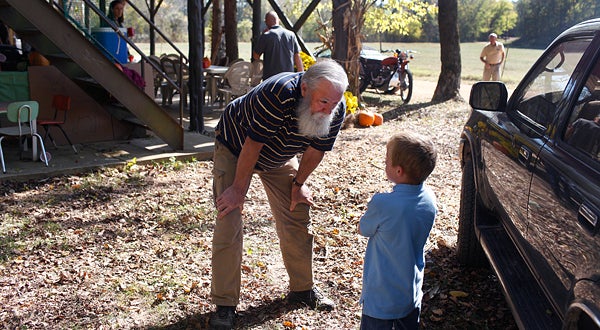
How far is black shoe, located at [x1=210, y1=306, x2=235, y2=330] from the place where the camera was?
3.60 m

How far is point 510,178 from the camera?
3.21 meters

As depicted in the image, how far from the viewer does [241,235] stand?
355 cm

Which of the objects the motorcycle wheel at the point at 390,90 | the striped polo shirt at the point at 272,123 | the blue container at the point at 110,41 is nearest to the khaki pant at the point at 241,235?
the striped polo shirt at the point at 272,123

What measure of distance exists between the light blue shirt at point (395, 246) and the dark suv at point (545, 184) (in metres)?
0.55

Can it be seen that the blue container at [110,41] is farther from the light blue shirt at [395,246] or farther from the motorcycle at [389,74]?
the motorcycle at [389,74]

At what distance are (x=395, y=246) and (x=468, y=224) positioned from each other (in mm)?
1899

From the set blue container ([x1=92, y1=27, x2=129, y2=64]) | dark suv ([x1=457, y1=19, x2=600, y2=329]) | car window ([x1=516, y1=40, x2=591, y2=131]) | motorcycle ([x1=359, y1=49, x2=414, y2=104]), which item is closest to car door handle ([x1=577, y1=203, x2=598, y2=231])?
dark suv ([x1=457, y1=19, x2=600, y2=329])

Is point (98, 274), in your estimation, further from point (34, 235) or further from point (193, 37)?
point (193, 37)

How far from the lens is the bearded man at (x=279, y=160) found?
3.12 meters

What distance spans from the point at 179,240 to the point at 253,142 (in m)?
2.24

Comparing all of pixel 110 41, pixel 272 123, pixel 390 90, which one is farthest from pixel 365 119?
pixel 272 123

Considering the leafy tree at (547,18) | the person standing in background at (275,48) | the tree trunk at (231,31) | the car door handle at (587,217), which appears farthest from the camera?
the leafy tree at (547,18)

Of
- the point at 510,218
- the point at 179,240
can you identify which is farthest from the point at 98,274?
the point at 510,218

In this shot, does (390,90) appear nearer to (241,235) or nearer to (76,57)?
(76,57)
